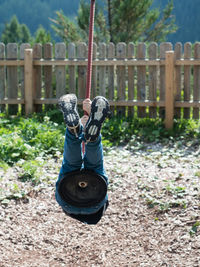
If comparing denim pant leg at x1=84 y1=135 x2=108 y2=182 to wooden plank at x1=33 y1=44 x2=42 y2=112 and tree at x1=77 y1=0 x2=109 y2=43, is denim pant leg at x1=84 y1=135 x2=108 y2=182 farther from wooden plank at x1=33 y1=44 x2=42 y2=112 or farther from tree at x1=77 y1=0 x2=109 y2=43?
tree at x1=77 y1=0 x2=109 y2=43

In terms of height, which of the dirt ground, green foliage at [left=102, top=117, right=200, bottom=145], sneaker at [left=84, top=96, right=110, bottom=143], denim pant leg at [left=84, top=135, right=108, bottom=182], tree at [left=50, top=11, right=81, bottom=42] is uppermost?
tree at [left=50, top=11, right=81, bottom=42]

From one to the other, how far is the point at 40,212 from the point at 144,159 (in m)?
2.26

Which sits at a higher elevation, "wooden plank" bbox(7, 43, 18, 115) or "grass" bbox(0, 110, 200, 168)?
"wooden plank" bbox(7, 43, 18, 115)

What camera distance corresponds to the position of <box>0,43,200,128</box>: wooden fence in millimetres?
8008

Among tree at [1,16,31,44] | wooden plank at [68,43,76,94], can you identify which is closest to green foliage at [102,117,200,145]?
wooden plank at [68,43,76,94]

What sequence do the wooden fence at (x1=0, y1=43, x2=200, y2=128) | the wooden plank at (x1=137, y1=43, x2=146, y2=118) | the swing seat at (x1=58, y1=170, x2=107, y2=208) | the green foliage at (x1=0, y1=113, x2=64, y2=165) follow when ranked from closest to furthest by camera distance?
the swing seat at (x1=58, y1=170, x2=107, y2=208) → the green foliage at (x1=0, y1=113, x2=64, y2=165) → the wooden fence at (x1=0, y1=43, x2=200, y2=128) → the wooden plank at (x1=137, y1=43, x2=146, y2=118)

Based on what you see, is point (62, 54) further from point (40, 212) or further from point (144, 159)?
point (40, 212)

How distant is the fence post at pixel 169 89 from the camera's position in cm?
771

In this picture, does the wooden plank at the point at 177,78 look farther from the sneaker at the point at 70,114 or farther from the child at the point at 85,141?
the sneaker at the point at 70,114

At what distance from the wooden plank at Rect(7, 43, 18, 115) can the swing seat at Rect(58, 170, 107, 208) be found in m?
6.10

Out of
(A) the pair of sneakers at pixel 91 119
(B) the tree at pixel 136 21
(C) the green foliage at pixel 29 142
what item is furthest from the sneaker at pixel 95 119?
(B) the tree at pixel 136 21

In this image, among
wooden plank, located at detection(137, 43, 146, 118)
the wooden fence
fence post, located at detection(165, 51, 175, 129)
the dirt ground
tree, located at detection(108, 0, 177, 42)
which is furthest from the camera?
tree, located at detection(108, 0, 177, 42)

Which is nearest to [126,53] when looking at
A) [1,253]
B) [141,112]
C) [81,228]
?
[141,112]

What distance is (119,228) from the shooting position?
13.6 ft
